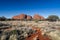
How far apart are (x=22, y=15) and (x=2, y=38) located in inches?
5555

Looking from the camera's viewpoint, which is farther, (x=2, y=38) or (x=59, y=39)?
(x=59, y=39)

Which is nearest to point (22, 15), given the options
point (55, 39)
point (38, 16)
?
point (38, 16)

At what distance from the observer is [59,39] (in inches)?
552

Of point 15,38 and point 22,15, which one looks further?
point 22,15

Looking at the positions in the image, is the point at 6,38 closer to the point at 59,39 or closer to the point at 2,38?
the point at 2,38

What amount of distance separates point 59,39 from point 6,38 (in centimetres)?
601

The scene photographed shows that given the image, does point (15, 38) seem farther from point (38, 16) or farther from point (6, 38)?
point (38, 16)

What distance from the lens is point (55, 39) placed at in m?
14.4

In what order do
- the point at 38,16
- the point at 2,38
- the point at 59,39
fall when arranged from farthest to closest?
the point at 38,16 → the point at 59,39 → the point at 2,38

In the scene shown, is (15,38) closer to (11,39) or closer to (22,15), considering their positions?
(11,39)

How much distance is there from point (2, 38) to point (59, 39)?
6413mm

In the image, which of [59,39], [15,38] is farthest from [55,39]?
[15,38]

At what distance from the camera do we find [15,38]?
13109mm

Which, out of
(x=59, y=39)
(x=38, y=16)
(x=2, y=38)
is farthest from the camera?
(x=38, y=16)
